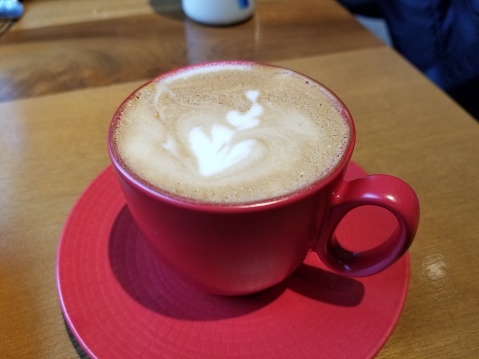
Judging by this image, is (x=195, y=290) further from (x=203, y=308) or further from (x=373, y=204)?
(x=373, y=204)

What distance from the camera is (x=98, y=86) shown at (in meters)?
0.85

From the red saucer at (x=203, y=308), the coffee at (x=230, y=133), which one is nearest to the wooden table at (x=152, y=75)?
the red saucer at (x=203, y=308)

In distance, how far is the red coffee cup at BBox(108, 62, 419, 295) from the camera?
39 cm

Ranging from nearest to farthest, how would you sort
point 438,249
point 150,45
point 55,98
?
point 438,249 → point 55,98 → point 150,45

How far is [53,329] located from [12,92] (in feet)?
1.72

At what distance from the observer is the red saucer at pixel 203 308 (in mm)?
434

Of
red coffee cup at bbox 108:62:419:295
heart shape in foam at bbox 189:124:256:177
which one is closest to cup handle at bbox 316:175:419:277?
red coffee cup at bbox 108:62:419:295

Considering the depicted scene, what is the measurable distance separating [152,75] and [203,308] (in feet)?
1.79

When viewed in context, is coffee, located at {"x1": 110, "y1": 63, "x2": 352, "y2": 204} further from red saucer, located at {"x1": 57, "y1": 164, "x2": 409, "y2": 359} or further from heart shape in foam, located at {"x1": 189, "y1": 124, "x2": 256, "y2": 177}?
red saucer, located at {"x1": 57, "y1": 164, "x2": 409, "y2": 359}

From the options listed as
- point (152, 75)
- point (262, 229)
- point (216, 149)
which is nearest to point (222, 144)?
point (216, 149)

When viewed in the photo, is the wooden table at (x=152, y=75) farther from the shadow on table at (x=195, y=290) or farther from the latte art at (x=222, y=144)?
the latte art at (x=222, y=144)

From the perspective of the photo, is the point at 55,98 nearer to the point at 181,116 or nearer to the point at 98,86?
the point at 98,86

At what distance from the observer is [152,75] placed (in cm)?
89

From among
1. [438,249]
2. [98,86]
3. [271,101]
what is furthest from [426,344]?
[98,86]
